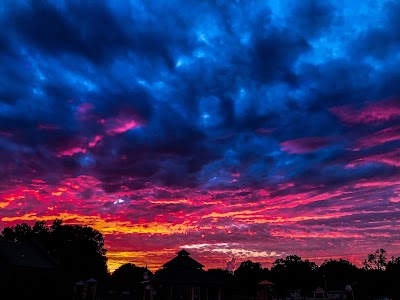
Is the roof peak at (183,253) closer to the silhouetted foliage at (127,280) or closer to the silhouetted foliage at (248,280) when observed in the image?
the silhouetted foliage at (248,280)

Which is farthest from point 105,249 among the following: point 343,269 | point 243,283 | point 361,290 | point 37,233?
point 343,269

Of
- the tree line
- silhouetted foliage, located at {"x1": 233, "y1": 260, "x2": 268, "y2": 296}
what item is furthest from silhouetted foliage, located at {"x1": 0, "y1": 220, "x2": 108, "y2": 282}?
silhouetted foliage, located at {"x1": 233, "y1": 260, "x2": 268, "y2": 296}

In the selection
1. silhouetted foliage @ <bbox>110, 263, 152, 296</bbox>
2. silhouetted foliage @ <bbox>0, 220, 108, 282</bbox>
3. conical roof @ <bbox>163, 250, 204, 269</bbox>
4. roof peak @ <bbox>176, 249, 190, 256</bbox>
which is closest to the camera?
conical roof @ <bbox>163, 250, 204, 269</bbox>

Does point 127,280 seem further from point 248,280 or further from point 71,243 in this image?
point 248,280

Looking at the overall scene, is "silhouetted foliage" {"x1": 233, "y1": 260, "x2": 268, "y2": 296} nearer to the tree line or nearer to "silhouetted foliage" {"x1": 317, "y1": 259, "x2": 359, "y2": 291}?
the tree line

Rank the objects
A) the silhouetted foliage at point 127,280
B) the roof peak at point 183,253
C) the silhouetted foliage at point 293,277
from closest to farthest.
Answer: the roof peak at point 183,253 → the silhouetted foliage at point 293,277 → the silhouetted foliage at point 127,280

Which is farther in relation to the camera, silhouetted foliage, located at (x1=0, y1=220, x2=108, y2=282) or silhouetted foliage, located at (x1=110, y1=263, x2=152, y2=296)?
silhouetted foliage, located at (x1=110, y1=263, x2=152, y2=296)

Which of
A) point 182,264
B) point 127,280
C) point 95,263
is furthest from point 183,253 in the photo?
point 127,280

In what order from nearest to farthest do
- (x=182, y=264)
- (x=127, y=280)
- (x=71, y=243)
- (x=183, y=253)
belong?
(x=182, y=264) < (x=183, y=253) < (x=71, y=243) < (x=127, y=280)

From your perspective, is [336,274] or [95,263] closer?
[95,263]

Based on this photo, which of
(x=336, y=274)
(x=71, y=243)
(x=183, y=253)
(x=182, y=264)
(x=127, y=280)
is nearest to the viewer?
(x=182, y=264)

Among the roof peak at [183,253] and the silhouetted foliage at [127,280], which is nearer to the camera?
the roof peak at [183,253]

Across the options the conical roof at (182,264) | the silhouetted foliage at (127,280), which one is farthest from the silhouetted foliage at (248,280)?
the silhouetted foliage at (127,280)

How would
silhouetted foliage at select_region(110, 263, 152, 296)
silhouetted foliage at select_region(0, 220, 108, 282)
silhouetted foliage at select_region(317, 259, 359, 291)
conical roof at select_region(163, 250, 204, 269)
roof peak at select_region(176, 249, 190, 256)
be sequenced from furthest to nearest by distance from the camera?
silhouetted foliage at select_region(110, 263, 152, 296) → silhouetted foliage at select_region(317, 259, 359, 291) → silhouetted foliage at select_region(0, 220, 108, 282) → roof peak at select_region(176, 249, 190, 256) → conical roof at select_region(163, 250, 204, 269)
